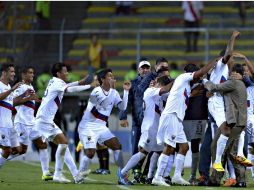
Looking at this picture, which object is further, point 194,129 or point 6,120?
point 194,129

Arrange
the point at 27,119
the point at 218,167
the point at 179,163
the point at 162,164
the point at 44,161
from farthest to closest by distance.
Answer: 1. the point at 27,119
2. the point at 44,161
3. the point at 179,163
4. the point at 218,167
5. the point at 162,164

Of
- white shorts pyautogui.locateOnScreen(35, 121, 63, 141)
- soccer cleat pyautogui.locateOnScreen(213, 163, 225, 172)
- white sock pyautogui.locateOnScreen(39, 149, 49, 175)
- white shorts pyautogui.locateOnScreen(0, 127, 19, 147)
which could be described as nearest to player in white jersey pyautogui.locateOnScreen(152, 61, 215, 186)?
soccer cleat pyautogui.locateOnScreen(213, 163, 225, 172)

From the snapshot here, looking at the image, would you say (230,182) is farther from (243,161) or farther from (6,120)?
(6,120)

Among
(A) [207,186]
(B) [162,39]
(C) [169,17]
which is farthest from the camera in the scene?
(C) [169,17]

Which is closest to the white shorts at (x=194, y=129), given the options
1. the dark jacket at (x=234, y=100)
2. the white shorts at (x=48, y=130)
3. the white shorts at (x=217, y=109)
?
the white shorts at (x=217, y=109)

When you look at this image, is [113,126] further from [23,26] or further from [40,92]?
[23,26]

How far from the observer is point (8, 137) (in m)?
20.6

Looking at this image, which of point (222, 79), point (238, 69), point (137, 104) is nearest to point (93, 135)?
point (137, 104)

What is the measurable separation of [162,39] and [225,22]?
7.22 ft

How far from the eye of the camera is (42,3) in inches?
1340

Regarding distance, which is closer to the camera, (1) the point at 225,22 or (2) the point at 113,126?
(2) the point at 113,126

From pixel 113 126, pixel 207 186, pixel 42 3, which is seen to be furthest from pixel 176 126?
pixel 42 3

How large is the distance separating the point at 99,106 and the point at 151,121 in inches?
39.8

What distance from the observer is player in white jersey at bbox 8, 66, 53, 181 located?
68.9 feet
